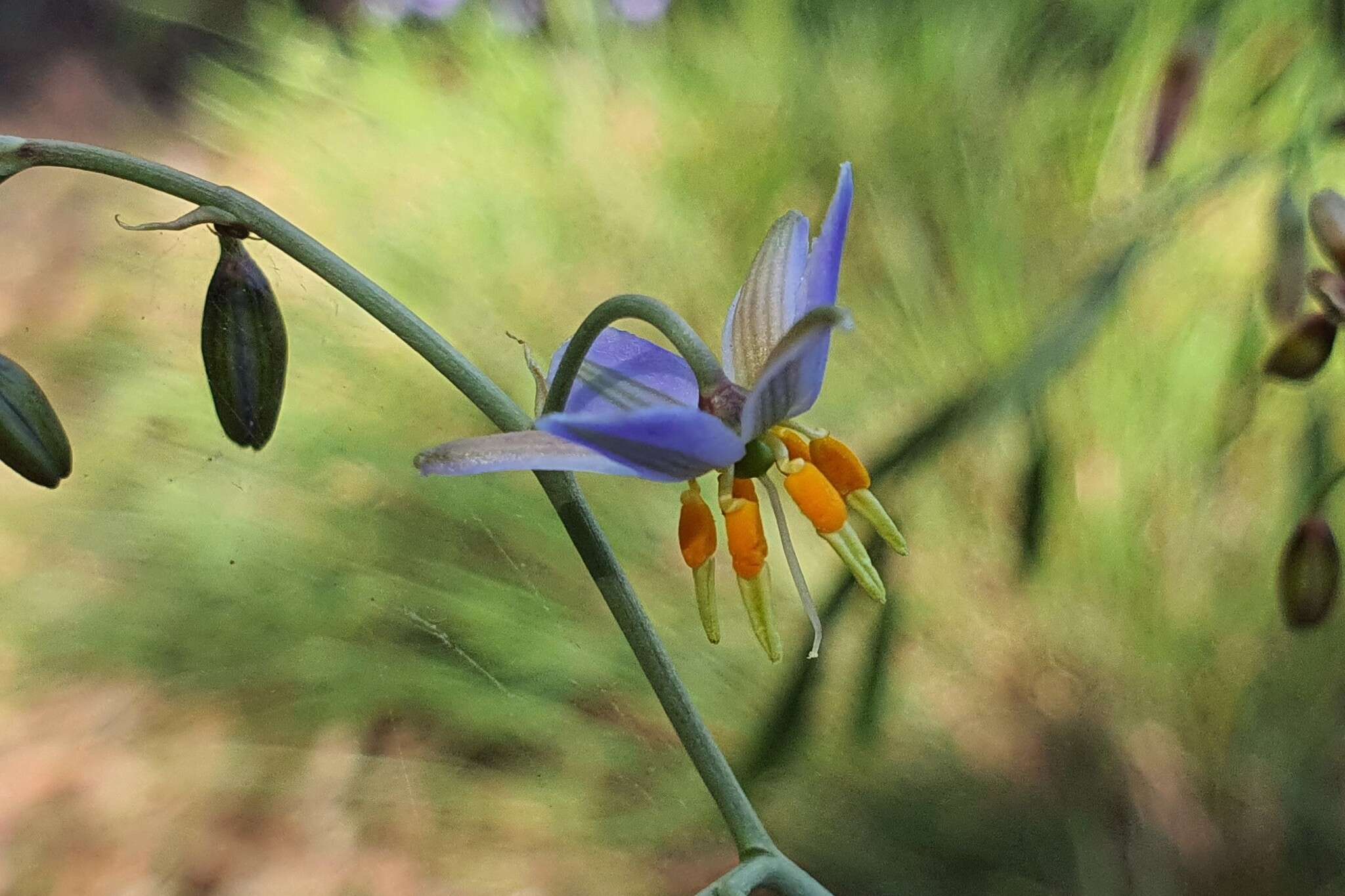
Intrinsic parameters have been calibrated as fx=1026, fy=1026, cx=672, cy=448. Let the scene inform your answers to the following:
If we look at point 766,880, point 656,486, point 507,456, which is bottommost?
point 766,880

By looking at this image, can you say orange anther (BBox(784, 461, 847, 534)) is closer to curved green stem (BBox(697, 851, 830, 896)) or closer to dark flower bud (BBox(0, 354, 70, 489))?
curved green stem (BBox(697, 851, 830, 896))

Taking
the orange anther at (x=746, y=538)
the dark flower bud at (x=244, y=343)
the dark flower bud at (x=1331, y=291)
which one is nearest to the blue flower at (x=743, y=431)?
the orange anther at (x=746, y=538)

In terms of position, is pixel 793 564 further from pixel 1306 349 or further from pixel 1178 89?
pixel 1178 89

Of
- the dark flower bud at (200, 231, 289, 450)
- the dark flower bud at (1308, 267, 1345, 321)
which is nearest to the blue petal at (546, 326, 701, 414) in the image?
the dark flower bud at (200, 231, 289, 450)

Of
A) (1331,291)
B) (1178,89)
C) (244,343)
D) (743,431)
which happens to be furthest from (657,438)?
(1178,89)

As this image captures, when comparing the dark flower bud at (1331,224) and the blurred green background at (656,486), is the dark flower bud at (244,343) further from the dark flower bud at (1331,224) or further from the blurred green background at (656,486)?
the dark flower bud at (1331,224)

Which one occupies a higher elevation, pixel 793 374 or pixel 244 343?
pixel 244 343

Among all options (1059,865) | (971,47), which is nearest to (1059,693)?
(1059,865)
